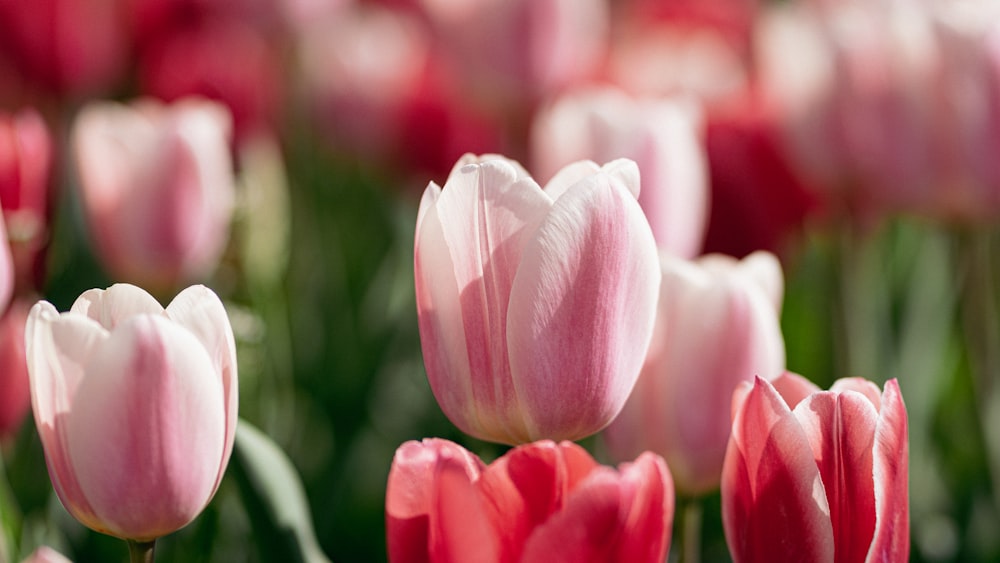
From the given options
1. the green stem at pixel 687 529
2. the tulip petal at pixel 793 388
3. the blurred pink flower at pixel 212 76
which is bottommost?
the green stem at pixel 687 529

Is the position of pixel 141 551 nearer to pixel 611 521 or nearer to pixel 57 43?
pixel 611 521

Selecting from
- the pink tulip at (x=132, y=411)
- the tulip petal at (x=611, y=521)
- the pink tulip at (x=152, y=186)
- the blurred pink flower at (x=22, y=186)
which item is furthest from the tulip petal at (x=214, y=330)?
the pink tulip at (x=152, y=186)

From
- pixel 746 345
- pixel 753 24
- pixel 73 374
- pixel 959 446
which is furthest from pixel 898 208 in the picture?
pixel 753 24

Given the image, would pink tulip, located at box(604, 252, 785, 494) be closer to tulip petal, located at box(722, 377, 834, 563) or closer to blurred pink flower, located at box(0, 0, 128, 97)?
tulip petal, located at box(722, 377, 834, 563)

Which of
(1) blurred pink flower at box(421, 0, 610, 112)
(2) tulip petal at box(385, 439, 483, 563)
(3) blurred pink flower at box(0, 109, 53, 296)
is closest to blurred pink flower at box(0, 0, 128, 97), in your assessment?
(1) blurred pink flower at box(421, 0, 610, 112)

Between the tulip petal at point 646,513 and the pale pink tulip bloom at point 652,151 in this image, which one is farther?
the pale pink tulip bloom at point 652,151

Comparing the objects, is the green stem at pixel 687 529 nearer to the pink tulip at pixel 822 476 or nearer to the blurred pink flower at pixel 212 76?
the pink tulip at pixel 822 476

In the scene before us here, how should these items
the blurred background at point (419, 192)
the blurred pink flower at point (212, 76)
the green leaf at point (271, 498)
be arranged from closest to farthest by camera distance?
1. the green leaf at point (271, 498)
2. the blurred background at point (419, 192)
3. the blurred pink flower at point (212, 76)
